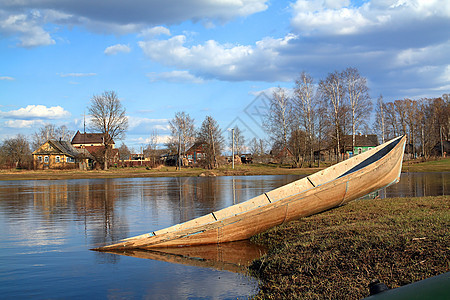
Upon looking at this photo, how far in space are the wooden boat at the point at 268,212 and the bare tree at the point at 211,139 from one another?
5888cm

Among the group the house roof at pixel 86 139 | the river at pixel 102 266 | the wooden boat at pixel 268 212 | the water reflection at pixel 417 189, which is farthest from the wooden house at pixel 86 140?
the wooden boat at pixel 268 212

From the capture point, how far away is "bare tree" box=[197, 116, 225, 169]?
235 ft

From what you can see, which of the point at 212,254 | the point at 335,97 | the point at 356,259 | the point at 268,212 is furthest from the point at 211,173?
the point at 356,259

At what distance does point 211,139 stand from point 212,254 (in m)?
66.6

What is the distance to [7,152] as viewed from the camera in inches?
3880

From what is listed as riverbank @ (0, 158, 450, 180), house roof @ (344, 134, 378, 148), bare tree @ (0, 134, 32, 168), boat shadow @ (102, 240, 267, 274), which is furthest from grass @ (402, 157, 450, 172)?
bare tree @ (0, 134, 32, 168)

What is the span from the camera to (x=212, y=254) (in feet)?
31.3

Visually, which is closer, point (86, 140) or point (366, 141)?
point (366, 141)

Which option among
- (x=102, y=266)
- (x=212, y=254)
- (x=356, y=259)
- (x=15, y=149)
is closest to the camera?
(x=356, y=259)

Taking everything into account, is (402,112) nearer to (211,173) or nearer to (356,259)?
(211,173)

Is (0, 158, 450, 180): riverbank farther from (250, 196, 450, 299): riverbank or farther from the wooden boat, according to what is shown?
(250, 196, 450, 299): riverbank

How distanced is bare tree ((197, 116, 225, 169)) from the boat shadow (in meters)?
60.4

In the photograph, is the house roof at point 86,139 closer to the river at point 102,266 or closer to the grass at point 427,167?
the grass at point 427,167

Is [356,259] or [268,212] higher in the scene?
[268,212]
